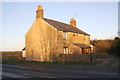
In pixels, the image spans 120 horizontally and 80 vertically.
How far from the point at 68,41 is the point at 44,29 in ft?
18.2

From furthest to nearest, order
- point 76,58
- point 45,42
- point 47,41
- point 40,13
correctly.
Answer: point 40,13 < point 45,42 < point 47,41 < point 76,58

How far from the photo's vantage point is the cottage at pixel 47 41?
86.5 feet

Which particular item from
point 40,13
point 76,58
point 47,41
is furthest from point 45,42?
point 76,58

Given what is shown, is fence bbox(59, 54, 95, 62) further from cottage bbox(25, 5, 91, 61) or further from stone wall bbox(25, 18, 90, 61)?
cottage bbox(25, 5, 91, 61)

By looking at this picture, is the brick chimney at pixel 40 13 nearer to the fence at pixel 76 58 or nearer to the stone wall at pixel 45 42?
the stone wall at pixel 45 42

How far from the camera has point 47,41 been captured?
27.1 meters

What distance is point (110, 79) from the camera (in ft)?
32.4

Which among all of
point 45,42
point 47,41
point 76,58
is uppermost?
point 47,41

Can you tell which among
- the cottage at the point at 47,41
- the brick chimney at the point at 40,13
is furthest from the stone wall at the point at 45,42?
the brick chimney at the point at 40,13

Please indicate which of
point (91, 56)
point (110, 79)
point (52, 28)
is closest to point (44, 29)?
point (52, 28)

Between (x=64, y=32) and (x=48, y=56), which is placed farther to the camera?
(x=64, y=32)

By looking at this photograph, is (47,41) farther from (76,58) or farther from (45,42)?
(76,58)

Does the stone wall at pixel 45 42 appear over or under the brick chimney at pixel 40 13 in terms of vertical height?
under

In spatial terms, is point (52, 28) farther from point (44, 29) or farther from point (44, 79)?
point (44, 79)
